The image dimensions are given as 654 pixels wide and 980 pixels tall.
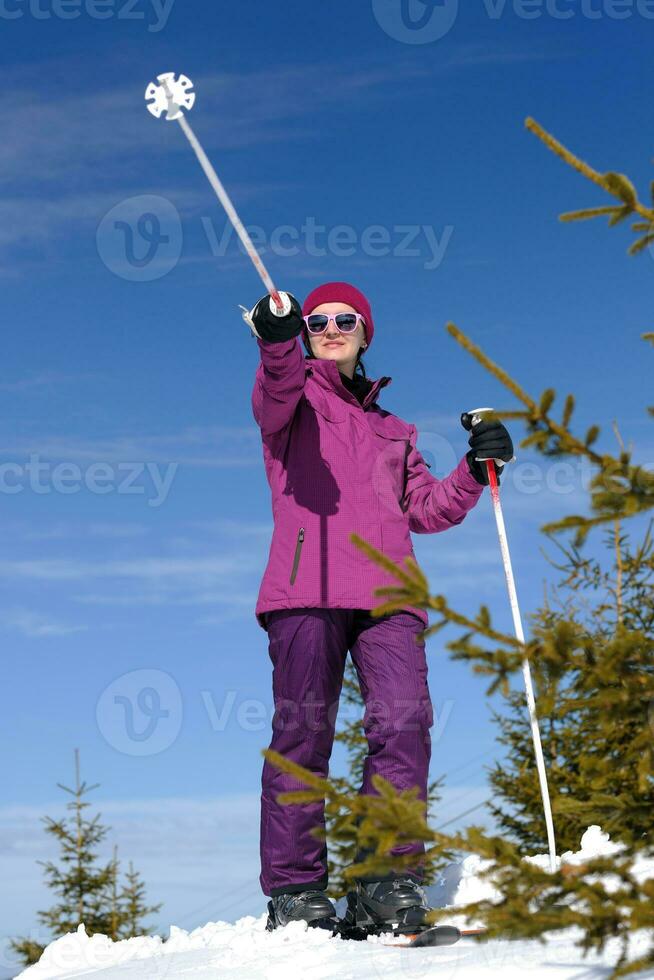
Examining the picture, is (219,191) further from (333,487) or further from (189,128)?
(333,487)

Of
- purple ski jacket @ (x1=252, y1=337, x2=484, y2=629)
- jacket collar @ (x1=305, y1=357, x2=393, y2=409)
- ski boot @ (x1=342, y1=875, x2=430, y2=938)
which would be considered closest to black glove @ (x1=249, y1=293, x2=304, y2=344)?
purple ski jacket @ (x1=252, y1=337, x2=484, y2=629)

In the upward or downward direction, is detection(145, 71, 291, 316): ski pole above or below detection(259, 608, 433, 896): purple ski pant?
above

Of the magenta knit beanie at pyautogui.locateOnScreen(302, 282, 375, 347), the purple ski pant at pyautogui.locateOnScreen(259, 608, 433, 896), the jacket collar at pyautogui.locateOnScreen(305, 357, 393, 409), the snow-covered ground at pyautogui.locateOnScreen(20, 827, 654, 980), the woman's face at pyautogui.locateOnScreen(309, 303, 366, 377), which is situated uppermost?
the magenta knit beanie at pyautogui.locateOnScreen(302, 282, 375, 347)

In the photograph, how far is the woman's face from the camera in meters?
6.06

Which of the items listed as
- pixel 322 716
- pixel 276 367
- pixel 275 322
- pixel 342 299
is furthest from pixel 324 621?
pixel 342 299

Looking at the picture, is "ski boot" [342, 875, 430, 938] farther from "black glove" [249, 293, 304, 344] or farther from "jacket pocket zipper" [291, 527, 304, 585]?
"black glove" [249, 293, 304, 344]

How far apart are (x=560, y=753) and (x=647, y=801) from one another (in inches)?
311

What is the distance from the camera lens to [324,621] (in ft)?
17.6

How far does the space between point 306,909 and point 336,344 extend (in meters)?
3.06

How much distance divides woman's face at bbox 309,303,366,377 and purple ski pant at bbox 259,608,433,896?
5.02ft

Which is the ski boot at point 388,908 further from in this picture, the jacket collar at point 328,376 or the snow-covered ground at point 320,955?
the jacket collar at point 328,376

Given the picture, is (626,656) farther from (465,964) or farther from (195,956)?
(195,956)

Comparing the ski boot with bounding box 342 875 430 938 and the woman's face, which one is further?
the woman's face

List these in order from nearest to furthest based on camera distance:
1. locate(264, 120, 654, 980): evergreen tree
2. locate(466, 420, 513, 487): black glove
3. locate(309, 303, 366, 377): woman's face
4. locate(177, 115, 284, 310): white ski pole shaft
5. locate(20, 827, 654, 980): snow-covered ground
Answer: locate(264, 120, 654, 980): evergreen tree < locate(20, 827, 654, 980): snow-covered ground < locate(177, 115, 284, 310): white ski pole shaft < locate(466, 420, 513, 487): black glove < locate(309, 303, 366, 377): woman's face
